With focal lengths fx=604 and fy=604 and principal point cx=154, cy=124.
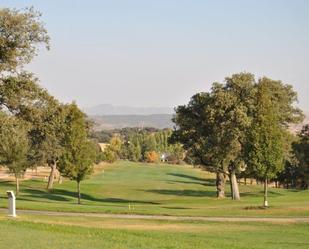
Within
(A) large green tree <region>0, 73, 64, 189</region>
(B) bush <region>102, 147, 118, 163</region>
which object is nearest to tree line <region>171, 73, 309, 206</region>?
(A) large green tree <region>0, 73, 64, 189</region>

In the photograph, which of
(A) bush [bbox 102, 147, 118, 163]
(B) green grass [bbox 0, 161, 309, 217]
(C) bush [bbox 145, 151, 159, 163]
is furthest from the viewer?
(C) bush [bbox 145, 151, 159, 163]

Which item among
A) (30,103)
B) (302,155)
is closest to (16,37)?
(30,103)

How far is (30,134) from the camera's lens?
36.5 meters

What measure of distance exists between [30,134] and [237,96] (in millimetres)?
21335

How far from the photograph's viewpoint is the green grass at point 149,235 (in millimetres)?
16858

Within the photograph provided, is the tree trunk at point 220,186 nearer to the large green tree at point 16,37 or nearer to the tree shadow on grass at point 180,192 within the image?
the tree shadow on grass at point 180,192

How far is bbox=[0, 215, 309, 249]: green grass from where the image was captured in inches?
664

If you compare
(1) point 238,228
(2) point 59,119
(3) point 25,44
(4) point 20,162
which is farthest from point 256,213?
(4) point 20,162

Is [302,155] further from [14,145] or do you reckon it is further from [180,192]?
[14,145]

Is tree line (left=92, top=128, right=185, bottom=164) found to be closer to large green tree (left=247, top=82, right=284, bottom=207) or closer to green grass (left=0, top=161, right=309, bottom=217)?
green grass (left=0, top=161, right=309, bottom=217)

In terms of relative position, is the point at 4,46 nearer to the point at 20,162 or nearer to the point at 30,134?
the point at 30,134

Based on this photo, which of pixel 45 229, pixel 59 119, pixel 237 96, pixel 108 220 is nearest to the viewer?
pixel 45 229

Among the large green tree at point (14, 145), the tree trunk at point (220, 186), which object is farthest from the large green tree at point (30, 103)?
the tree trunk at point (220, 186)

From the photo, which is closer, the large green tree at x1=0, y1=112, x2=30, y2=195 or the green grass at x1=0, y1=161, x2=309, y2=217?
the large green tree at x1=0, y1=112, x2=30, y2=195
